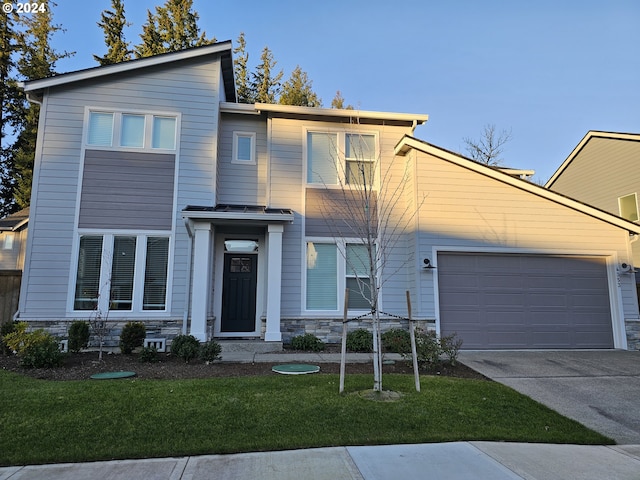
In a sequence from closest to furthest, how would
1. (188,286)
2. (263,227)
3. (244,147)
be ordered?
(188,286), (263,227), (244,147)

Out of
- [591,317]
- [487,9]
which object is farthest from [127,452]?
[487,9]

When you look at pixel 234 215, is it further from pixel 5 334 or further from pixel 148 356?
pixel 5 334

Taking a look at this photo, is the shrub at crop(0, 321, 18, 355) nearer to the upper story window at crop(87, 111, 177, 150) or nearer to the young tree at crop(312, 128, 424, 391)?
the upper story window at crop(87, 111, 177, 150)

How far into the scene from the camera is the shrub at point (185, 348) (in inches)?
285

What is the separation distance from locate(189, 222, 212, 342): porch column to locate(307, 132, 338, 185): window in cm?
304

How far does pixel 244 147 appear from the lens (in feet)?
34.8

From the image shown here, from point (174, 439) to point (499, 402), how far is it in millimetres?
4040

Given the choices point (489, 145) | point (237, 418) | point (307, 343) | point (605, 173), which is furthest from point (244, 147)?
point (489, 145)

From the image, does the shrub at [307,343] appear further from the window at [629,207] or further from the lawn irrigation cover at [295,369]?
the window at [629,207]

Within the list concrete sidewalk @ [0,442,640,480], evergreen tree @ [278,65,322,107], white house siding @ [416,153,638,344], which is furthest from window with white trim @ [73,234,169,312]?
evergreen tree @ [278,65,322,107]

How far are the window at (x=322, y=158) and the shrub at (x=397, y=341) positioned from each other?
13.2 feet

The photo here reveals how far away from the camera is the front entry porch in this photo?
29.1ft

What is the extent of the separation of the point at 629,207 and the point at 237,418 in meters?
16.1

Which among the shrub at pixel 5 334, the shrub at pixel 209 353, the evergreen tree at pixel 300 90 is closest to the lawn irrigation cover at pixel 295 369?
the shrub at pixel 209 353
